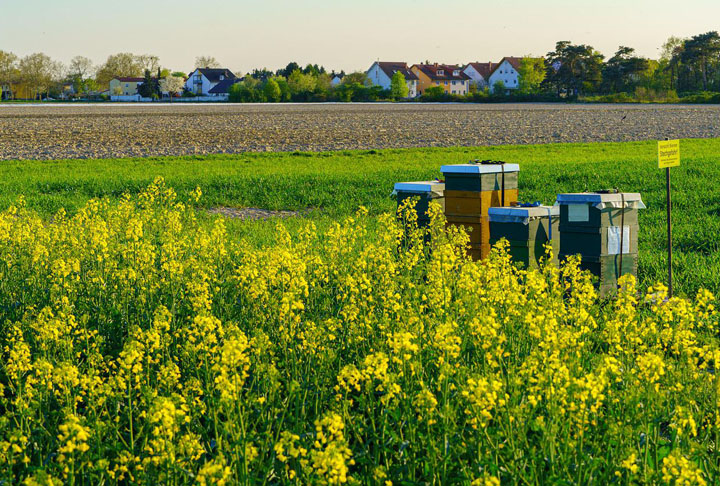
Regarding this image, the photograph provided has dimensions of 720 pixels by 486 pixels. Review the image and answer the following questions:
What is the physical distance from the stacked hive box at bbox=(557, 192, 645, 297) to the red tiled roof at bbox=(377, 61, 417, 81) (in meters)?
142

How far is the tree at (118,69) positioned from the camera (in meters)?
168

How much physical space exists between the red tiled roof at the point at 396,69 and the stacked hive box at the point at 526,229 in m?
142

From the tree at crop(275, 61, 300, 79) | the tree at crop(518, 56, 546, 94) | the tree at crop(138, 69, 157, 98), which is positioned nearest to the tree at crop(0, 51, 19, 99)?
the tree at crop(138, 69, 157, 98)

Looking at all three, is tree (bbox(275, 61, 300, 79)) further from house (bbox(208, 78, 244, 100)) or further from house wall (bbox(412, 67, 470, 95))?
house wall (bbox(412, 67, 470, 95))

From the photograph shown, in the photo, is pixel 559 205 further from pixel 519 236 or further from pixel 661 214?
pixel 661 214

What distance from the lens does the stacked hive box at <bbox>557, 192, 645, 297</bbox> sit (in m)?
8.05

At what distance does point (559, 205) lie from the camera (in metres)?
8.38

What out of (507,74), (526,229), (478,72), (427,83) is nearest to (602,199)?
(526,229)

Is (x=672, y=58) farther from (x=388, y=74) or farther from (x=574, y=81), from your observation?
(x=388, y=74)

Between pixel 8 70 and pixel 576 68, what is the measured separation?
10708 cm

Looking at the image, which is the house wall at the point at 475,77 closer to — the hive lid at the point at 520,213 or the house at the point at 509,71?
the house at the point at 509,71

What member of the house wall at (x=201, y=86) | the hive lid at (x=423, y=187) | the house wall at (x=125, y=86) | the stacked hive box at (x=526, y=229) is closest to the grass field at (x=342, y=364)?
the stacked hive box at (x=526, y=229)

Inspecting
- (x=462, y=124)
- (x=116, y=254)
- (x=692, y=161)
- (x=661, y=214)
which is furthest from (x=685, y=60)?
(x=116, y=254)

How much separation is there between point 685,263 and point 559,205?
2.42 meters
